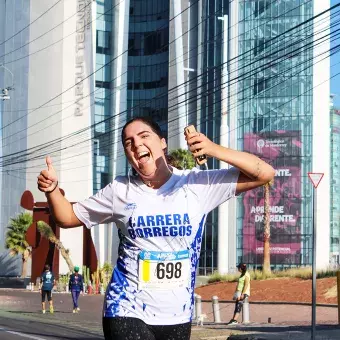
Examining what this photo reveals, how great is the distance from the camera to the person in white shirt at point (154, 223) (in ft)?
16.4

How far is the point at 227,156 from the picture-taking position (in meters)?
4.87

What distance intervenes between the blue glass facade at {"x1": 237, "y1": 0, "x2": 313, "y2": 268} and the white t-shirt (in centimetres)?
8094

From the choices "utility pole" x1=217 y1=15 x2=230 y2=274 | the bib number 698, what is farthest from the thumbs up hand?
"utility pole" x1=217 y1=15 x2=230 y2=274

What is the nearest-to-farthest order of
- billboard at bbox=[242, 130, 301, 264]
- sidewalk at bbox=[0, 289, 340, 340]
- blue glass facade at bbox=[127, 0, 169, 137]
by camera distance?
sidewalk at bbox=[0, 289, 340, 340] < billboard at bbox=[242, 130, 301, 264] < blue glass facade at bbox=[127, 0, 169, 137]

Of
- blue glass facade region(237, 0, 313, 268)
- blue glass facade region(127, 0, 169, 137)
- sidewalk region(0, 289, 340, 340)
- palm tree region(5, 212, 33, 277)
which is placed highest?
blue glass facade region(127, 0, 169, 137)

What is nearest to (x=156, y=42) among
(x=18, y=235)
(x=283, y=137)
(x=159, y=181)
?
(x=283, y=137)

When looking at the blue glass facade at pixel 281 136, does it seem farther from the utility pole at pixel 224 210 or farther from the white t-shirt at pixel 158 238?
the white t-shirt at pixel 158 238

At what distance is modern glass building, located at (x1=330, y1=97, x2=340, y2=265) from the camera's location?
98644 mm

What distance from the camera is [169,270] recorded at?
16.6ft

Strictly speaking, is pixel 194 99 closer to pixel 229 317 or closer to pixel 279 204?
pixel 279 204

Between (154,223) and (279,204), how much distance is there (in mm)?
83483

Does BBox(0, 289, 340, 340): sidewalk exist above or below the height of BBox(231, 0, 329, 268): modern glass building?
below

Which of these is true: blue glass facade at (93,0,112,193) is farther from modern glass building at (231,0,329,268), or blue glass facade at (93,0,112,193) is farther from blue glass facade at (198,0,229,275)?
modern glass building at (231,0,329,268)

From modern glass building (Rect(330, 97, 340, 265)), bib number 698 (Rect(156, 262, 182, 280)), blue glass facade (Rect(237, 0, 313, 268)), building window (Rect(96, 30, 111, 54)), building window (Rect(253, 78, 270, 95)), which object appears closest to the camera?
bib number 698 (Rect(156, 262, 182, 280))
